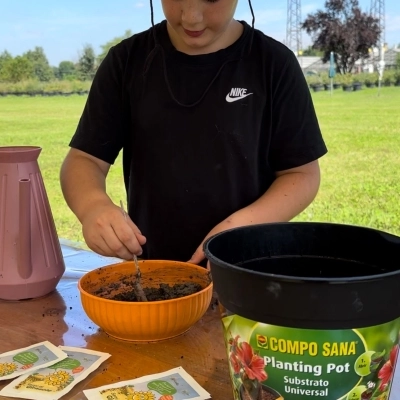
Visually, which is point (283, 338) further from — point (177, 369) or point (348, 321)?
point (177, 369)

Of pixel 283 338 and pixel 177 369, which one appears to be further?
pixel 177 369

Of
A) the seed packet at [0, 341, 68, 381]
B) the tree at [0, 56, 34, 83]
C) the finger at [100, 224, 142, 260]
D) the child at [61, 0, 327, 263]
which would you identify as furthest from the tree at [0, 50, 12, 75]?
the seed packet at [0, 341, 68, 381]

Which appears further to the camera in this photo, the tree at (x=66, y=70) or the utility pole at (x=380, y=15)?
the tree at (x=66, y=70)

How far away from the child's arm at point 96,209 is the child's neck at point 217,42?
27 cm

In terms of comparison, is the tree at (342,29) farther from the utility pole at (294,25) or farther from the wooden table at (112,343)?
the wooden table at (112,343)

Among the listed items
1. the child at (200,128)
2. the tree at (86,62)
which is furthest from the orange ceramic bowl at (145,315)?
the tree at (86,62)

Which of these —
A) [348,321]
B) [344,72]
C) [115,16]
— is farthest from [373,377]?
[344,72]

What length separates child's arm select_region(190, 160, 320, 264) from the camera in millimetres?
877

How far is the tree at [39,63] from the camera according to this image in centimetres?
318

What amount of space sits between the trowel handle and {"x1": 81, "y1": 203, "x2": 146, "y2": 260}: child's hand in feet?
0.29

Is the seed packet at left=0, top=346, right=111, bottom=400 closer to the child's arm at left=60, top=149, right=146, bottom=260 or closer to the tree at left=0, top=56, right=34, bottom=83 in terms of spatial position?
the child's arm at left=60, top=149, right=146, bottom=260

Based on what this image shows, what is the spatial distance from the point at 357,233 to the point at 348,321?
5.2 inches

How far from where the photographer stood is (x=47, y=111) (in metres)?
3.94

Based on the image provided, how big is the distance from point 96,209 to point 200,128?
0.29 m
